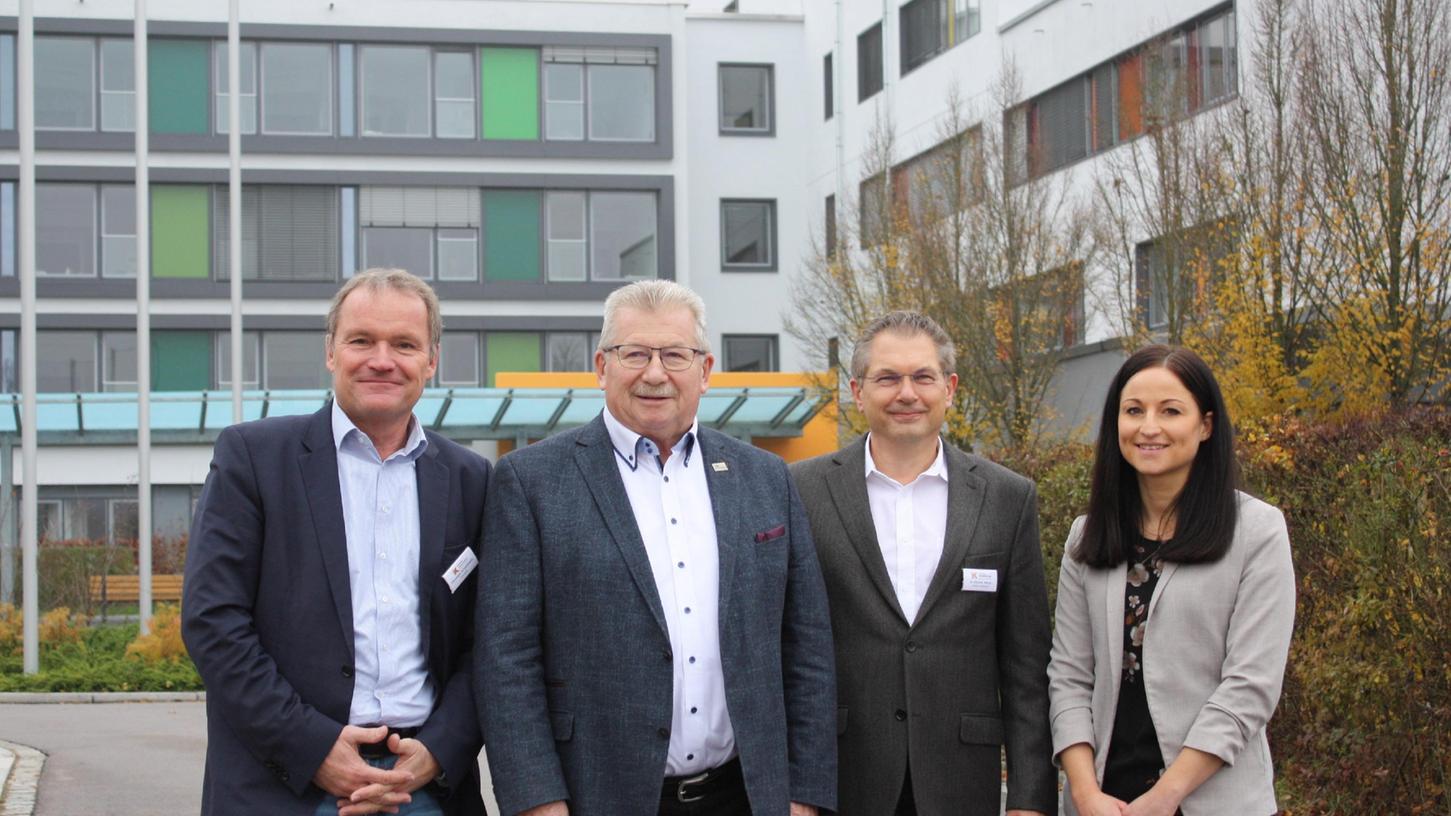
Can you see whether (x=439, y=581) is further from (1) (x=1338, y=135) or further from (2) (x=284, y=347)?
(2) (x=284, y=347)

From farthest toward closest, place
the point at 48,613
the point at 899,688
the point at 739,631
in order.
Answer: the point at 48,613 → the point at 899,688 → the point at 739,631

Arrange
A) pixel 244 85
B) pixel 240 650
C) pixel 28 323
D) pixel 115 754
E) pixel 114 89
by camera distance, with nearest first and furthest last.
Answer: pixel 240 650 → pixel 115 754 → pixel 28 323 → pixel 114 89 → pixel 244 85

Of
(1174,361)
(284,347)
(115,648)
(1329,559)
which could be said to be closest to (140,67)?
(115,648)

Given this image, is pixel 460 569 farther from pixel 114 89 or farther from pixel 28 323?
pixel 114 89

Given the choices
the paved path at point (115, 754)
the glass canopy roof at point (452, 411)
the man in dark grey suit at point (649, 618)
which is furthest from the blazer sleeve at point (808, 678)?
the glass canopy roof at point (452, 411)

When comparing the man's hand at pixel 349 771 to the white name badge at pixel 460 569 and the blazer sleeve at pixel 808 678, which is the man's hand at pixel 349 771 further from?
the blazer sleeve at pixel 808 678

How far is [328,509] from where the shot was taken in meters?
4.48

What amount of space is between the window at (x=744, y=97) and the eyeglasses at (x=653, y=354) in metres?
40.5

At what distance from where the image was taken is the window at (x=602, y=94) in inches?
1683

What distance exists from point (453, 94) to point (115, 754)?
3150 centimetres

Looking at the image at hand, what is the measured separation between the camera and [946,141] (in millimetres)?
27984

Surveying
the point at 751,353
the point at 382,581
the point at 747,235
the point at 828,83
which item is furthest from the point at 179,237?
→ the point at 382,581

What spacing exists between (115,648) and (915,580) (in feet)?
54.4

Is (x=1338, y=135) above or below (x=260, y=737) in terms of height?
above
